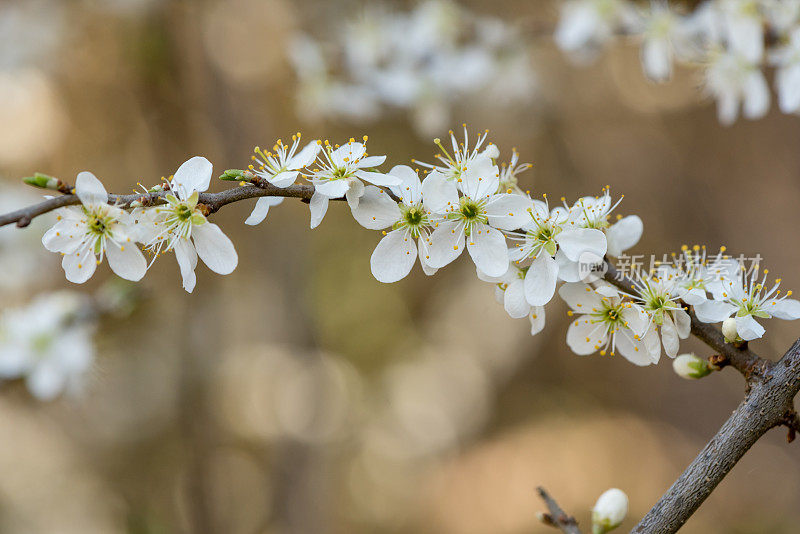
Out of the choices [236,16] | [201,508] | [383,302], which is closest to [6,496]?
[201,508]

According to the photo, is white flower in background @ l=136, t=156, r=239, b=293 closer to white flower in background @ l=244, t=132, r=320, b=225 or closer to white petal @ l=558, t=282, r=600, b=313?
white flower in background @ l=244, t=132, r=320, b=225

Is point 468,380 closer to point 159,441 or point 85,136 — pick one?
point 159,441

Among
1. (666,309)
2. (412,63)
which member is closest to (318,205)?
(666,309)

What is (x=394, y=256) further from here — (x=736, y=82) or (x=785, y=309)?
(x=736, y=82)

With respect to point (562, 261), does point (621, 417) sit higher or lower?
higher

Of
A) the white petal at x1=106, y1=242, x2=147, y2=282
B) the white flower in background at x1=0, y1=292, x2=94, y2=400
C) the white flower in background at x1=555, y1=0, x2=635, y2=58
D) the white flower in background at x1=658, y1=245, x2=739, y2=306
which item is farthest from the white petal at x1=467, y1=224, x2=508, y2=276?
the white flower in background at x1=0, y1=292, x2=94, y2=400

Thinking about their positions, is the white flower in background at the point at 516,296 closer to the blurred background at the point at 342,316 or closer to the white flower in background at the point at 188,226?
the white flower in background at the point at 188,226

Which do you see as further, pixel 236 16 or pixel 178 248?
pixel 236 16
